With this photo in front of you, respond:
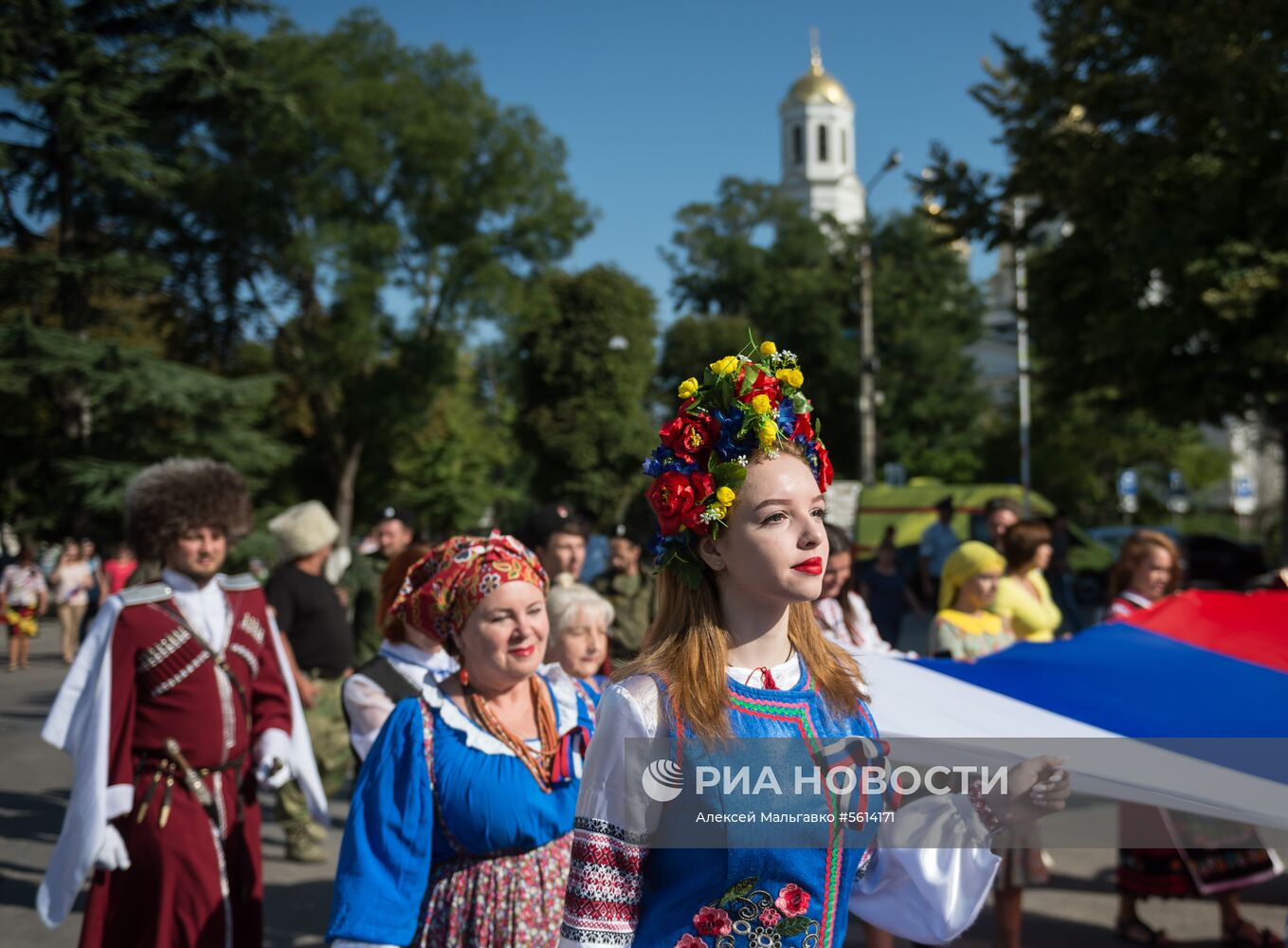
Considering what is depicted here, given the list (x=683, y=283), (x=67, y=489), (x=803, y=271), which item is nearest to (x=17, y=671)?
(x=67, y=489)

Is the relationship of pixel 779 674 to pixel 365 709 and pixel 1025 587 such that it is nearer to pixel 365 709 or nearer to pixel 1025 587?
pixel 365 709

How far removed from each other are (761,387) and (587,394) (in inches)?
1621

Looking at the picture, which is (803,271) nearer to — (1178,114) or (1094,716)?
(1178,114)

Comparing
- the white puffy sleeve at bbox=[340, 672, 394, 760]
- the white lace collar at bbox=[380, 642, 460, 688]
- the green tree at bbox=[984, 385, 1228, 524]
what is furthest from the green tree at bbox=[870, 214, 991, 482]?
the white puffy sleeve at bbox=[340, 672, 394, 760]

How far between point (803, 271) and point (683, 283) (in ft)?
32.1

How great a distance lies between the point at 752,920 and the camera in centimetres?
204

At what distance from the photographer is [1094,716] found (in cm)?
363

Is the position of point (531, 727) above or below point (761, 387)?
below

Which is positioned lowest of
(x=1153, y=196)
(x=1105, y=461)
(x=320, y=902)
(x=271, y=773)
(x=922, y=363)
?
(x=320, y=902)

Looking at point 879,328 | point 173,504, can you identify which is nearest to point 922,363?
point 879,328

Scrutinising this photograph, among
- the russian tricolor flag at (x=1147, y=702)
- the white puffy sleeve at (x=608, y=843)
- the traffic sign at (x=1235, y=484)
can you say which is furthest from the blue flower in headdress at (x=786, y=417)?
the traffic sign at (x=1235, y=484)

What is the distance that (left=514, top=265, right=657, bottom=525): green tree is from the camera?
42.8 m

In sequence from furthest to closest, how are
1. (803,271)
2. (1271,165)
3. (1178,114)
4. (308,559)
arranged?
(803,271) → (1178,114) → (1271,165) → (308,559)

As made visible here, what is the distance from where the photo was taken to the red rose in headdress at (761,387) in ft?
7.38
